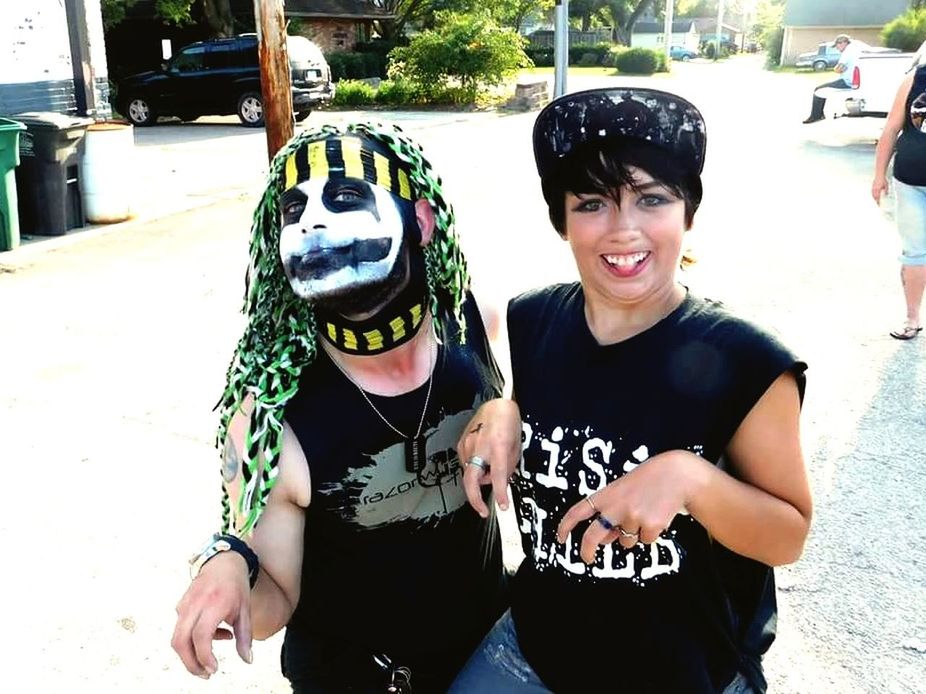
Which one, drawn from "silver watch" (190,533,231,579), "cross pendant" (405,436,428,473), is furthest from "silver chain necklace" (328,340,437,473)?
"silver watch" (190,533,231,579)

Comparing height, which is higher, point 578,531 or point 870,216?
point 578,531

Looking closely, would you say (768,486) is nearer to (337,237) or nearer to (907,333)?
(337,237)

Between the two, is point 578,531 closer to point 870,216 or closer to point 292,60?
point 870,216

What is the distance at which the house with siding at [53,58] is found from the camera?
32.5ft

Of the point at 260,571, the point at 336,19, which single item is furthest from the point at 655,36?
the point at 260,571

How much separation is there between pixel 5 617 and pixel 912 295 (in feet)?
15.9

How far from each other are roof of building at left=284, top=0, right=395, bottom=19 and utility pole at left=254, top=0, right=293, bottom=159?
23.7 meters

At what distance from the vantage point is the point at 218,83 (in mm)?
18859

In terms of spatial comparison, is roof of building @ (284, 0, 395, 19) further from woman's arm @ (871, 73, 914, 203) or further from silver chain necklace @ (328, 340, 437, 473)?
silver chain necklace @ (328, 340, 437, 473)

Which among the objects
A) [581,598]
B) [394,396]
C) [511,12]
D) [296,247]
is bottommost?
[581,598]

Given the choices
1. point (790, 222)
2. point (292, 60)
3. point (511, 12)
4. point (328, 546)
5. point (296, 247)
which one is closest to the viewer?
point (296, 247)

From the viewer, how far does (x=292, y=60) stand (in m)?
18.2

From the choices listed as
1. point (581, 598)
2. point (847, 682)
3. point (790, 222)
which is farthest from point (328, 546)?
point (790, 222)

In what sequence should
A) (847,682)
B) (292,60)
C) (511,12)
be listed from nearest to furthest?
(847,682)
(292,60)
(511,12)
